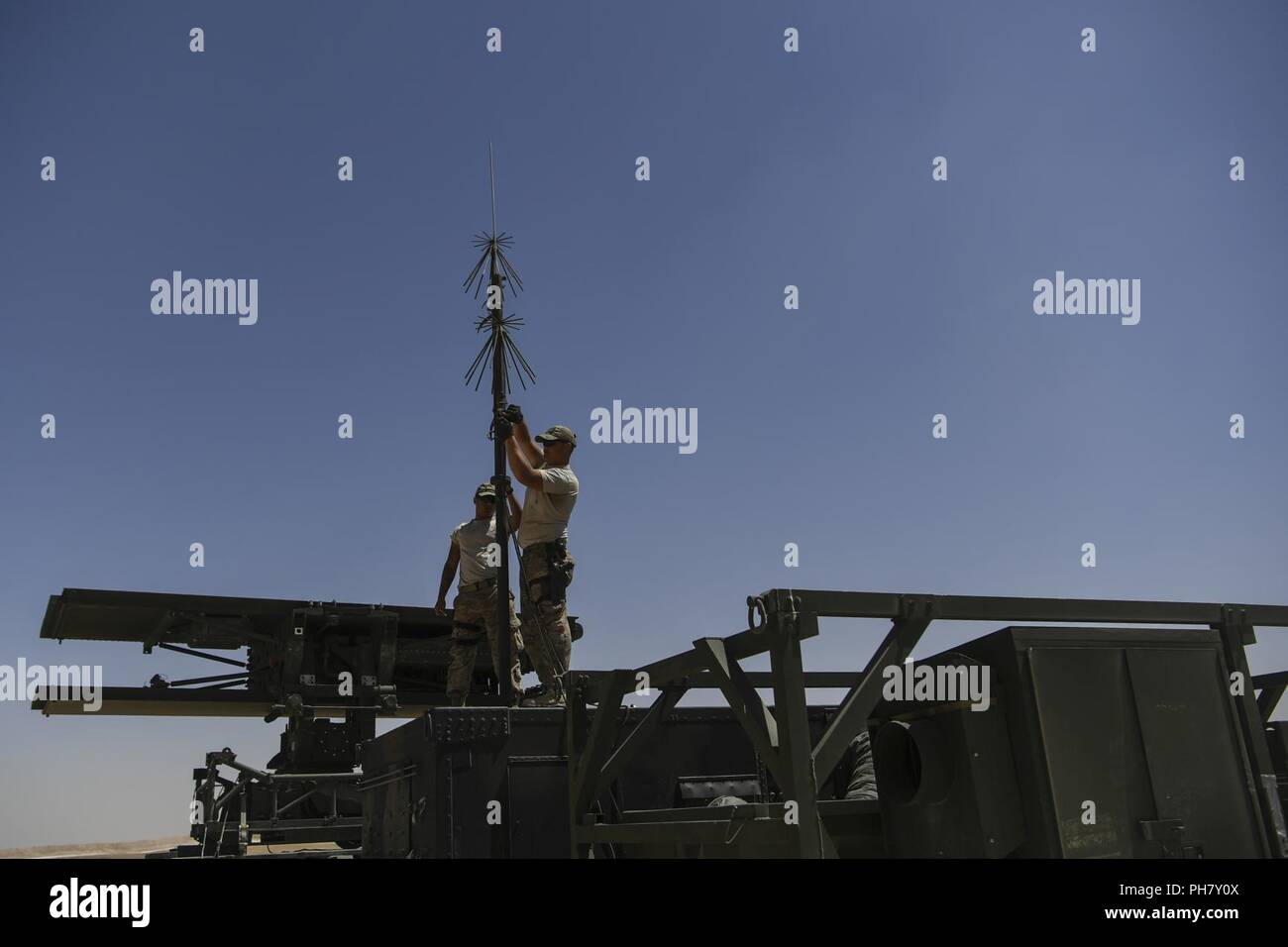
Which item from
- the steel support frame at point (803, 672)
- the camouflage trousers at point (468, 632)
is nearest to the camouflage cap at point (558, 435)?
the camouflage trousers at point (468, 632)

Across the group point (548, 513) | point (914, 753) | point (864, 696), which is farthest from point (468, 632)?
point (864, 696)

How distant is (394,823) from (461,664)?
3342mm

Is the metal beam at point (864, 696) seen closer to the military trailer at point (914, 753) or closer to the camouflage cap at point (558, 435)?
the military trailer at point (914, 753)

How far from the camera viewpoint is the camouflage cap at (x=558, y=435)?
8.47m

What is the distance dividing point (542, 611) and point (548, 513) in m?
0.78

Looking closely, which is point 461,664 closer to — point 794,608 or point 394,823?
point 394,823

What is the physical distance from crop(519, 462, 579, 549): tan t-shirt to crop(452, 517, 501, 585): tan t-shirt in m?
1.02

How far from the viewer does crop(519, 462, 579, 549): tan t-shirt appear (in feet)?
28.0

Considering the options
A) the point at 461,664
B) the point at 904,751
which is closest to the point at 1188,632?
the point at 904,751

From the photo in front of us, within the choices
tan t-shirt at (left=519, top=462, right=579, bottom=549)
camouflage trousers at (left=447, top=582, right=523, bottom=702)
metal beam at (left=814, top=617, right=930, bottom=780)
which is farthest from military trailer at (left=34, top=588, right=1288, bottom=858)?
camouflage trousers at (left=447, top=582, right=523, bottom=702)

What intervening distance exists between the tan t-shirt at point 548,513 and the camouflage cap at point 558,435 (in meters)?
0.23

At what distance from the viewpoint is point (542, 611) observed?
27.8 ft

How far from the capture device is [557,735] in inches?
238

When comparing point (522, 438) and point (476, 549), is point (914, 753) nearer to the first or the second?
point (522, 438)
